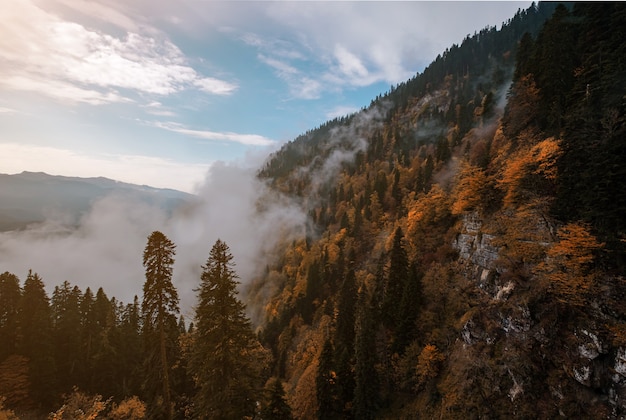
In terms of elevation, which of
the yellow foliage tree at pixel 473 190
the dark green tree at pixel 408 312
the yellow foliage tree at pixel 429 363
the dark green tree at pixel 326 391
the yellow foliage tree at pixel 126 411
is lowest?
the dark green tree at pixel 326 391

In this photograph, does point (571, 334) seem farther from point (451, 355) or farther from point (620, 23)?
point (620, 23)

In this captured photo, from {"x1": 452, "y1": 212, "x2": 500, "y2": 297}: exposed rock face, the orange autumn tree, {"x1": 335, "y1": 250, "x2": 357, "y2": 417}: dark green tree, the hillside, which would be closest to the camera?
the hillside

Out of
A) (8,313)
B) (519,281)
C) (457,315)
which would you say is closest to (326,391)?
(457,315)

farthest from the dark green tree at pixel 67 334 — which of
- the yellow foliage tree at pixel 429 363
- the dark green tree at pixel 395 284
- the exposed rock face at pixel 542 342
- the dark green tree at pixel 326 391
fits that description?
the exposed rock face at pixel 542 342

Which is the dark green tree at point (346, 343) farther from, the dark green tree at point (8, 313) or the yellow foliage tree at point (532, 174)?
the dark green tree at point (8, 313)

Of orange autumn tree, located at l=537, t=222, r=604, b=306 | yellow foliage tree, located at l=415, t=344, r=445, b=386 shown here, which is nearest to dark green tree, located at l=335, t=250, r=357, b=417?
yellow foliage tree, located at l=415, t=344, r=445, b=386

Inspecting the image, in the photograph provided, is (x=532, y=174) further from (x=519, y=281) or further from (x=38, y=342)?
(x=38, y=342)

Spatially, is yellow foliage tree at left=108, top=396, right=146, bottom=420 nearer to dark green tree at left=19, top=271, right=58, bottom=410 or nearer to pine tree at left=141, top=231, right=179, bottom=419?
pine tree at left=141, top=231, right=179, bottom=419
